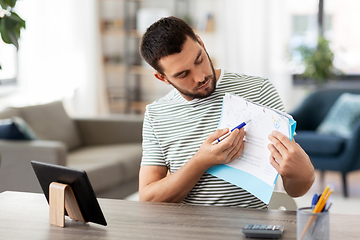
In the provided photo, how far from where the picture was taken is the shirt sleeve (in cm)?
148

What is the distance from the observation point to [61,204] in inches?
46.3

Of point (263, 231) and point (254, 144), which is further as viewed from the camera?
point (254, 144)

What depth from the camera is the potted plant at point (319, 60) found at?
4250 millimetres

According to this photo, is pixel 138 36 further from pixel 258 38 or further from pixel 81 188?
pixel 81 188

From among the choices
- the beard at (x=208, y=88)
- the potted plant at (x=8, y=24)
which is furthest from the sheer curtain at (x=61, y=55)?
the beard at (x=208, y=88)

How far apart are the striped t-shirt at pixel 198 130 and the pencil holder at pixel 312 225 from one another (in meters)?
0.49

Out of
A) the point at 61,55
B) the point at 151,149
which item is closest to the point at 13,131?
the point at 151,149

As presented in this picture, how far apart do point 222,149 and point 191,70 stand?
10.6 inches

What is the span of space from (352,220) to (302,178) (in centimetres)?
17

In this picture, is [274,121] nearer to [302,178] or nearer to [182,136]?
[302,178]

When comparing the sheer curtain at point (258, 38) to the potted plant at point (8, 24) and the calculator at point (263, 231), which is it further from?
the calculator at point (263, 231)

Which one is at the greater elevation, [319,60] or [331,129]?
[319,60]

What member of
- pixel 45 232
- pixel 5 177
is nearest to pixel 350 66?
pixel 5 177

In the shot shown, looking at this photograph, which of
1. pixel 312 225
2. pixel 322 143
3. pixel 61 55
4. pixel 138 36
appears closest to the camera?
pixel 312 225
